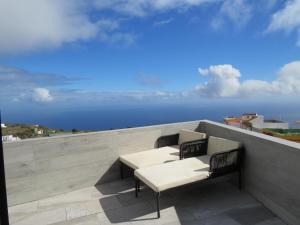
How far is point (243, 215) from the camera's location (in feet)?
11.1

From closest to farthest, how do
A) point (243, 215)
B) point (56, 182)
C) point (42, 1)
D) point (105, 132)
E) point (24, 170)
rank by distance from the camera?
point (243, 215)
point (24, 170)
point (56, 182)
point (105, 132)
point (42, 1)

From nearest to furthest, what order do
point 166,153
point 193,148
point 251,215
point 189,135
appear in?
point 251,215 < point 193,148 < point 166,153 < point 189,135

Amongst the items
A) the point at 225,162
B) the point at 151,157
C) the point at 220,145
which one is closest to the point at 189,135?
the point at 220,145

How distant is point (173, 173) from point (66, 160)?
184cm

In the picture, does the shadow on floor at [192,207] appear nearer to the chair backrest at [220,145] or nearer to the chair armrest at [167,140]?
the chair backrest at [220,145]

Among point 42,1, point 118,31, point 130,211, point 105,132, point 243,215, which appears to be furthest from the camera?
point 118,31

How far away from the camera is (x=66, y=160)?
4.42 metres

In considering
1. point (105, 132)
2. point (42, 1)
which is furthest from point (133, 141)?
point (42, 1)

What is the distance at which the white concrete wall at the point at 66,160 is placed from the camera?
4.05 metres

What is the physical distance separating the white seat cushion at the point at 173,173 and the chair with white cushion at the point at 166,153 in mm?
334

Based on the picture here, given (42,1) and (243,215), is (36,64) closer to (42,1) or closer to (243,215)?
(42,1)

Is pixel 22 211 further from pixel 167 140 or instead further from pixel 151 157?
pixel 167 140

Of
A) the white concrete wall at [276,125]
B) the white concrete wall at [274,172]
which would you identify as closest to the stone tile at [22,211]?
the white concrete wall at [274,172]

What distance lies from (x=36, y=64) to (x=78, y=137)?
166 feet
